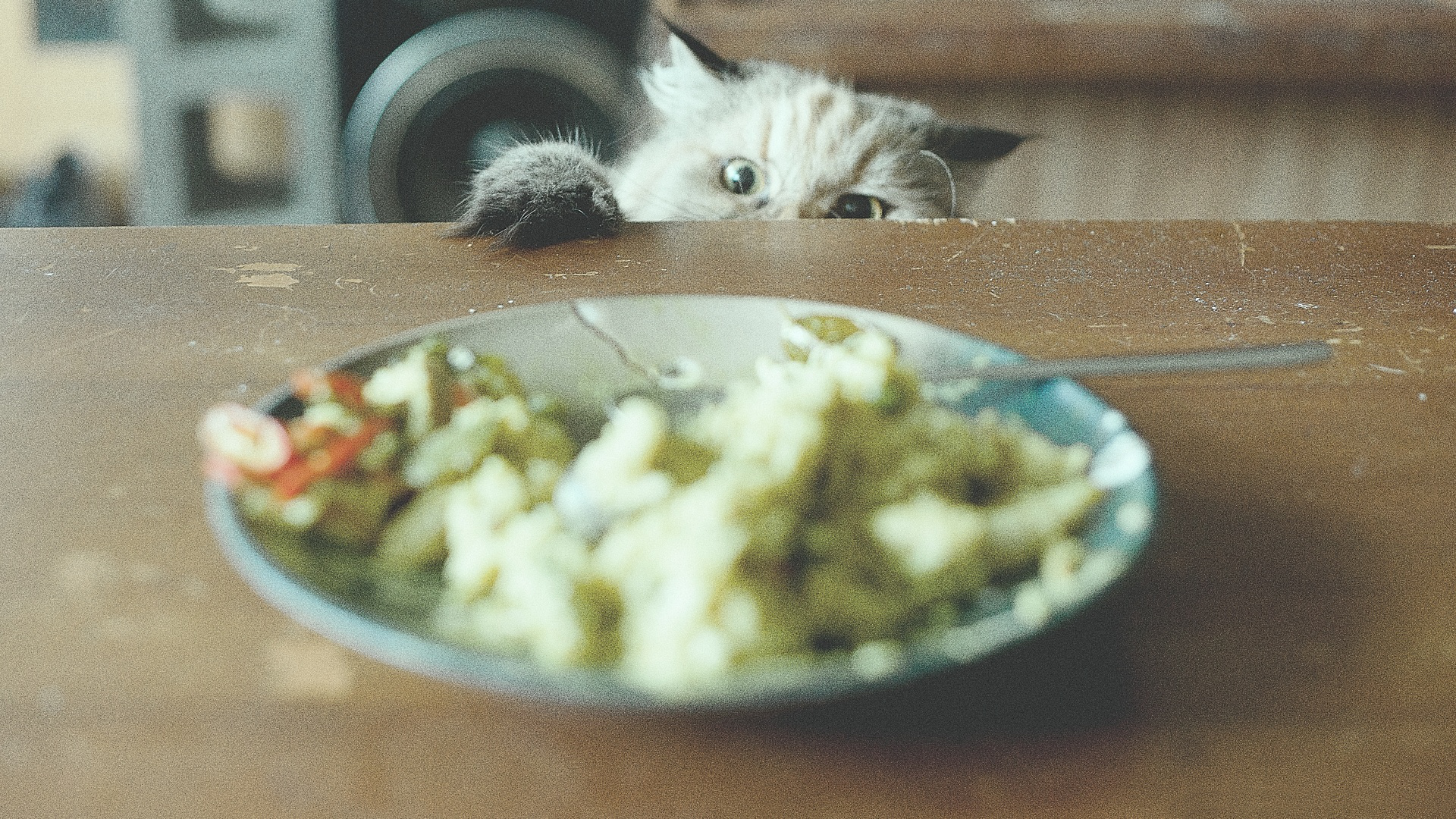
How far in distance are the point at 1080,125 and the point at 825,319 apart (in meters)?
1.73

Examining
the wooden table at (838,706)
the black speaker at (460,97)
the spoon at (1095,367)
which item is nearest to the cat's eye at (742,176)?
the wooden table at (838,706)

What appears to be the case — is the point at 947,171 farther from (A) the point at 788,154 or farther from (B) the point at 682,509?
(B) the point at 682,509

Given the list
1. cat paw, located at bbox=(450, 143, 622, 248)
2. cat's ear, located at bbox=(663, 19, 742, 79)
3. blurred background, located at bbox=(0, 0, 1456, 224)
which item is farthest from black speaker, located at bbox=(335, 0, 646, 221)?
cat paw, located at bbox=(450, 143, 622, 248)

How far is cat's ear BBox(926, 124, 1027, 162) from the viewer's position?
4.09 ft

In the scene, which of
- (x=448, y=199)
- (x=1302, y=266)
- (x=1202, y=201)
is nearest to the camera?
(x=1302, y=266)

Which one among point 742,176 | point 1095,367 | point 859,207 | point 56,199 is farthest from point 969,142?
point 56,199

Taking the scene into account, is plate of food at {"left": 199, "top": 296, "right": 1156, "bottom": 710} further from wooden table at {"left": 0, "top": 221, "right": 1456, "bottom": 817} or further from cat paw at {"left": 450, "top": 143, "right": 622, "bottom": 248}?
cat paw at {"left": 450, "top": 143, "right": 622, "bottom": 248}

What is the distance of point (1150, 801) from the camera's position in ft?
1.16

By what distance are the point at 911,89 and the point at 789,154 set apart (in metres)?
0.96

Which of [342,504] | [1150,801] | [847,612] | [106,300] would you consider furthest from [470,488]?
[106,300]

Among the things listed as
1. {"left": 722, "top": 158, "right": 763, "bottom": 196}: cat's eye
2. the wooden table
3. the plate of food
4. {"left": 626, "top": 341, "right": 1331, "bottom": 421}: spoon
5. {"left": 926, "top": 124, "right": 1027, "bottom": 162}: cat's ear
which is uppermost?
{"left": 926, "top": 124, "right": 1027, "bottom": 162}: cat's ear

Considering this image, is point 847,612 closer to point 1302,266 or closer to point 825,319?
point 825,319

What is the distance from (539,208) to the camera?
0.90 meters

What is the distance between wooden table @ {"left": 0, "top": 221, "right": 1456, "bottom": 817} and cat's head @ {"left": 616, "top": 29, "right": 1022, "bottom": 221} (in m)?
0.47
